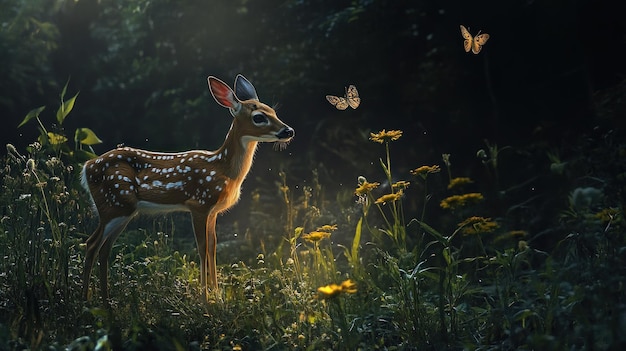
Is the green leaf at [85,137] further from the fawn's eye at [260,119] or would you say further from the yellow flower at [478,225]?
the yellow flower at [478,225]

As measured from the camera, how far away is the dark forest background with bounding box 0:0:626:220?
7128 millimetres

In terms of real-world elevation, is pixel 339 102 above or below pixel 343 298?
above

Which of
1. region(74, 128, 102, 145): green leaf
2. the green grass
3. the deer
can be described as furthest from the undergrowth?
region(74, 128, 102, 145): green leaf

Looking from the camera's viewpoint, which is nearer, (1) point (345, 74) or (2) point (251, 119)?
(2) point (251, 119)

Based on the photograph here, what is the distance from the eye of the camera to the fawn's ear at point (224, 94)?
473 cm

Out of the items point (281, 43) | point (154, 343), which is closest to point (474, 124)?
point (281, 43)

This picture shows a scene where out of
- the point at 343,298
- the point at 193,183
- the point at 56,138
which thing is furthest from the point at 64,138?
the point at 343,298

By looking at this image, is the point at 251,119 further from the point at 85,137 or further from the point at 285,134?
the point at 85,137

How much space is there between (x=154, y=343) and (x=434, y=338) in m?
1.32

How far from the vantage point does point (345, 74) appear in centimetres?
812

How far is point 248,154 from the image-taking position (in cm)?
483

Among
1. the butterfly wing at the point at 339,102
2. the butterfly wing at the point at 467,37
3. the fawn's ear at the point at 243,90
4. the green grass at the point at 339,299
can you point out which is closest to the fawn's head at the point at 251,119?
the fawn's ear at the point at 243,90

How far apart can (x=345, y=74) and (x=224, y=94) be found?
3.49 m

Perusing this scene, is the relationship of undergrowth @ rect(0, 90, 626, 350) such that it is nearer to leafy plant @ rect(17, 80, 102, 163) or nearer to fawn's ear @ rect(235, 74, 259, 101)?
leafy plant @ rect(17, 80, 102, 163)
